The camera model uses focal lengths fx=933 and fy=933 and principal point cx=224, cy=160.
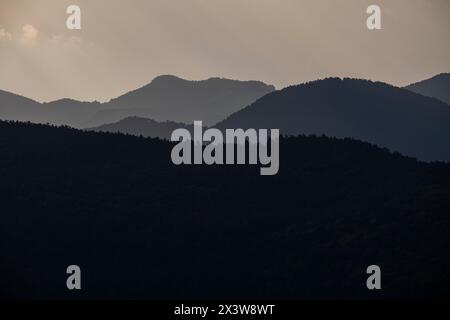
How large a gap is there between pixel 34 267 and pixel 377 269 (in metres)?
61.9

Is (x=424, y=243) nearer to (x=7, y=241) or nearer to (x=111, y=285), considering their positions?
(x=111, y=285)

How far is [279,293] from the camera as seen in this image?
533 feet

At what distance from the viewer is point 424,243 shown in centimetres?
17638

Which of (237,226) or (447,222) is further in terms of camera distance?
(237,226)
